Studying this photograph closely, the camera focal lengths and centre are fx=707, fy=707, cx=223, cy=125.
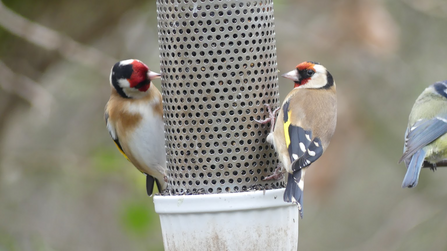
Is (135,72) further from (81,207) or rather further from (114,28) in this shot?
(81,207)

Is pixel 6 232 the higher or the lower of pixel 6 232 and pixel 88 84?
the lower

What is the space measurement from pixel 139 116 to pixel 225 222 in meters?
1.39

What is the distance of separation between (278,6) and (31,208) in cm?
443

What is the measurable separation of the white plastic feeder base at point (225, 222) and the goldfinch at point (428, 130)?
164cm

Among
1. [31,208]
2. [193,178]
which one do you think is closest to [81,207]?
[31,208]

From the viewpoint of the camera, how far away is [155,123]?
5.18 metres

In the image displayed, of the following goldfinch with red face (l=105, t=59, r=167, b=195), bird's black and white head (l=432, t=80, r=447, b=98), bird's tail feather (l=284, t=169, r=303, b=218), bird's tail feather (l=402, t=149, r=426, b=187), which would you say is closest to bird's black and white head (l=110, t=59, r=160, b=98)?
goldfinch with red face (l=105, t=59, r=167, b=195)

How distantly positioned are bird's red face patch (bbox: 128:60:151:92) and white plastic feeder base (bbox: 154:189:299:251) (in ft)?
3.58

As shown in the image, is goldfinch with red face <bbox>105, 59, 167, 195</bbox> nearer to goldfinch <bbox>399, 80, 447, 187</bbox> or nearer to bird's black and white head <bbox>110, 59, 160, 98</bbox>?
bird's black and white head <bbox>110, 59, 160, 98</bbox>

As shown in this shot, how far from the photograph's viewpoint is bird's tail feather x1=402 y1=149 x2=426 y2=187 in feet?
16.6

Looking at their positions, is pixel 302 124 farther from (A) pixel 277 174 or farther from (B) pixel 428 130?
(B) pixel 428 130

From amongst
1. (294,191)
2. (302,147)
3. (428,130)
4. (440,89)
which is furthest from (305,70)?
(440,89)

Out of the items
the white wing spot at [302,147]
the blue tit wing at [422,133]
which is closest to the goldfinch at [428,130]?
the blue tit wing at [422,133]

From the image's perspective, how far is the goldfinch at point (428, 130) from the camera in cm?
569
